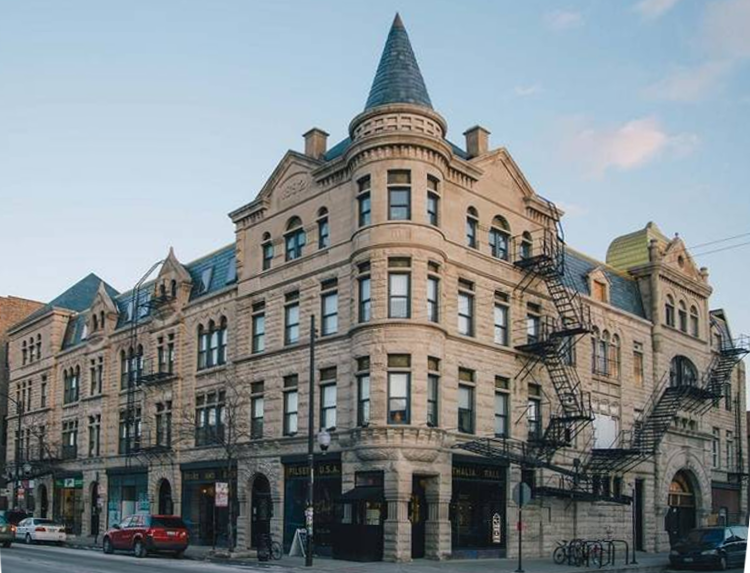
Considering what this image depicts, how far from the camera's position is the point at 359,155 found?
37.7 meters

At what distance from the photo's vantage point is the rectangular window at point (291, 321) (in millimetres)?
40906

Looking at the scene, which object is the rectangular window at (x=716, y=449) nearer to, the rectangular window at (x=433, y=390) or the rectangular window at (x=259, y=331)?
the rectangular window at (x=433, y=390)

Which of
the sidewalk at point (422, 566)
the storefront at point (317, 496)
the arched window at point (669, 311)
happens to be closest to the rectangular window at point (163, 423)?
the sidewalk at point (422, 566)

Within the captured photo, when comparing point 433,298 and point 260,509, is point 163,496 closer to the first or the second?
point 260,509

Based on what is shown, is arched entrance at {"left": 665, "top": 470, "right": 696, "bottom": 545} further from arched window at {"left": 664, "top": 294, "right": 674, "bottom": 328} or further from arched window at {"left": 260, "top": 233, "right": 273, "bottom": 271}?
arched window at {"left": 260, "top": 233, "right": 273, "bottom": 271}

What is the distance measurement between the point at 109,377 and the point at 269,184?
65.4ft

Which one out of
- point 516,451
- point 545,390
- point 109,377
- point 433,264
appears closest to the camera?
point 433,264

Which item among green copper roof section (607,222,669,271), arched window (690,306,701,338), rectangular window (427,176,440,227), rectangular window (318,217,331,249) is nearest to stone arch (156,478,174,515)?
rectangular window (318,217,331,249)

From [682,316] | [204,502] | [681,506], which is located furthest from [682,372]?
[204,502]

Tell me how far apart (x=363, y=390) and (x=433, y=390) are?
2.76m

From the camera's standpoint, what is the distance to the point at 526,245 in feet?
143

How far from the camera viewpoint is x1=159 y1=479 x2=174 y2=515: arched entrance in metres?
49.2

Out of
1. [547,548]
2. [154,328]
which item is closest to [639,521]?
[547,548]

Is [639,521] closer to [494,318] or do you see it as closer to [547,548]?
[547,548]
